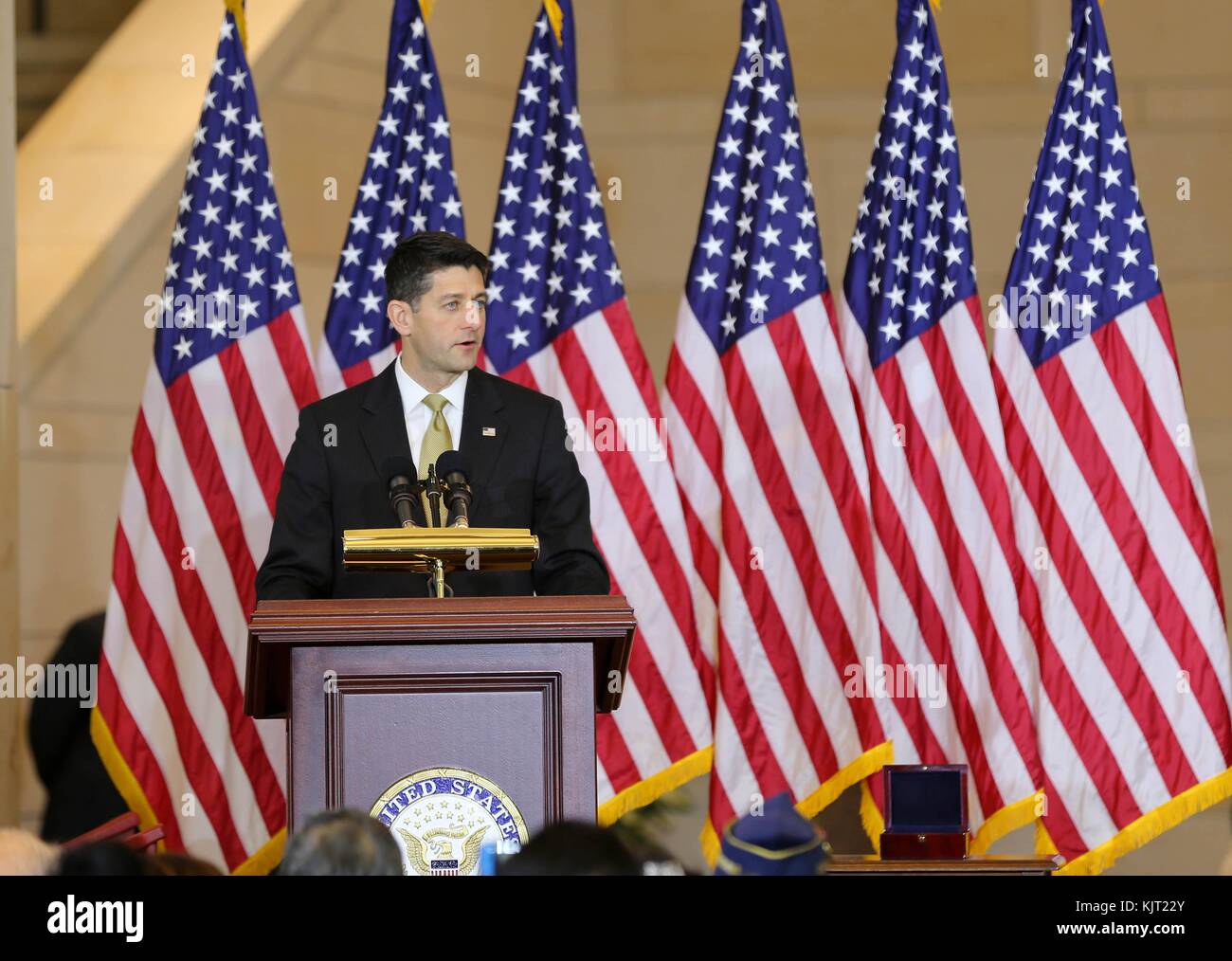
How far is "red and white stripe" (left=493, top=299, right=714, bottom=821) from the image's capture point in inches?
262

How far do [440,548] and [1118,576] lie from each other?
3.50 m

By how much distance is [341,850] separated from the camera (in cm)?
239

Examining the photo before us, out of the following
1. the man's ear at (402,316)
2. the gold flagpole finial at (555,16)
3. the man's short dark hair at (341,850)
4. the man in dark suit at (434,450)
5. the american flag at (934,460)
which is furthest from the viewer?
the gold flagpole finial at (555,16)

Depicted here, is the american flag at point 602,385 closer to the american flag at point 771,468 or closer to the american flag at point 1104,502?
the american flag at point 771,468

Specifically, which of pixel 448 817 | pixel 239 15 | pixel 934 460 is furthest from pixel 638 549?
pixel 448 817

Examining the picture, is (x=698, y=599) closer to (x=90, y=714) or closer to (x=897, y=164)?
(x=897, y=164)

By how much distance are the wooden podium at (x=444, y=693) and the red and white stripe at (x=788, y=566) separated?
2.96 meters

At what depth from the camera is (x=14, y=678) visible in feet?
23.3

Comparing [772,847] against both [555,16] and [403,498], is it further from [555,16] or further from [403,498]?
[555,16]

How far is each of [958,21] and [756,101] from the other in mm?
1622

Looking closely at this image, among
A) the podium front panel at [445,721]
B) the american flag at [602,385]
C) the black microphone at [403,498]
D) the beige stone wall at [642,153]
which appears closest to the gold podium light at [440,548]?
the black microphone at [403,498]

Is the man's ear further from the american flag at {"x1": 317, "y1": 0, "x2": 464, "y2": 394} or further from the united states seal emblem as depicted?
the american flag at {"x1": 317, "y1": 0, "x2": 464, "y2": 394}

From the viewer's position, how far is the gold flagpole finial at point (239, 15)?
6891 millimetres
